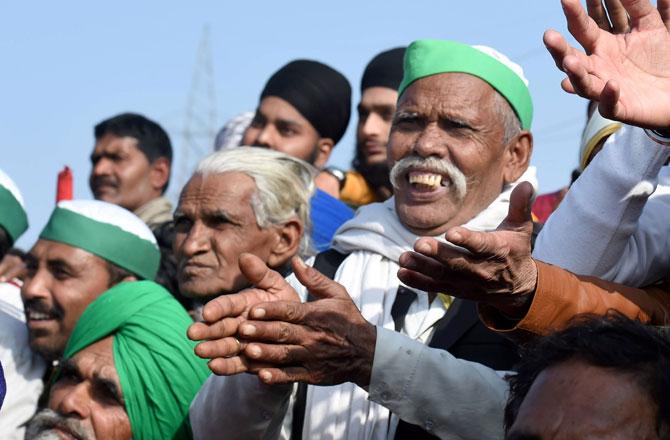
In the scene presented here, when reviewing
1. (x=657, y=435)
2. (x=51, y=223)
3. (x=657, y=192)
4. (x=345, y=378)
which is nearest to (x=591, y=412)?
(x=657, y=435)

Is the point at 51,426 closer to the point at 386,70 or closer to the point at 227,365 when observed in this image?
→ the point at 227,365

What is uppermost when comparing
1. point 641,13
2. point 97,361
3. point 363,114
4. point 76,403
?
point 641,13

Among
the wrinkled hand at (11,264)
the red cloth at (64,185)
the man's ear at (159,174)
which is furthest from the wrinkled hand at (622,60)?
the man's ear at (159,174)

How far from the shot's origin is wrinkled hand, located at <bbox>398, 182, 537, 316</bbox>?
365 centimetres

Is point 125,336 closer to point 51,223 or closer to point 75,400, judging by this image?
point 75,400

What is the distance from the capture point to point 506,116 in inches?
221

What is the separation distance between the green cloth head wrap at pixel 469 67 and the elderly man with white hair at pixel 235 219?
74cm

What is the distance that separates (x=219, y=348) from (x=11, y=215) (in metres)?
3.29

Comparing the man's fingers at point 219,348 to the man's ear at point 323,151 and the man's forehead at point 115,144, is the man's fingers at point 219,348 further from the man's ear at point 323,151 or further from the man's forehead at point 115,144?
the man's forehead at point 115,144

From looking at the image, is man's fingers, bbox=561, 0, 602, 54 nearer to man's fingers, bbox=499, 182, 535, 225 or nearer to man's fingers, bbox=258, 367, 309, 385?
man's fingers, bbox=499, 182, 535, 225

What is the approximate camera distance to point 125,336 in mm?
5492

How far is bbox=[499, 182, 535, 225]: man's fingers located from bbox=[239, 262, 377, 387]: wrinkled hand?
0.60 meters

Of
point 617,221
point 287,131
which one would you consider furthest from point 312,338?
point 287,131

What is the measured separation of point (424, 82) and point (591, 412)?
266cm
